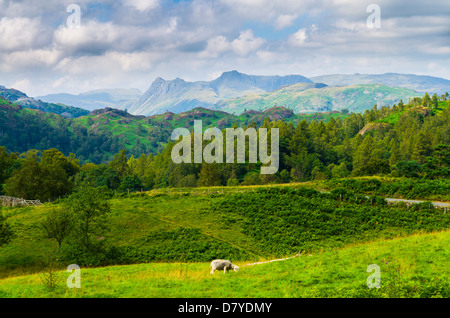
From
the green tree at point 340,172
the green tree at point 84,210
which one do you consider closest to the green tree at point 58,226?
the green tree at point 84,210

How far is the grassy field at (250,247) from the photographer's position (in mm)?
17797

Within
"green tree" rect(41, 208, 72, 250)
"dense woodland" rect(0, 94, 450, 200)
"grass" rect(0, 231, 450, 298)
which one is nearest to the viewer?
"grass" rect(0, 231, 450, 298)

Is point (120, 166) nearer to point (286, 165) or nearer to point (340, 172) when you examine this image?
point (286, 165)

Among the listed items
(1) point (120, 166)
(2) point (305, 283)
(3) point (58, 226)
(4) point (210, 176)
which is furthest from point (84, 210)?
(1) point (120, 166)

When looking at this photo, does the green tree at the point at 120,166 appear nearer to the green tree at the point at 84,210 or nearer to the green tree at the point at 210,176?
the green tree at the point at 210,176

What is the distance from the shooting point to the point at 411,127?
175 metres

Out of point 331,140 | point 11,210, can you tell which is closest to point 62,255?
point 11,210

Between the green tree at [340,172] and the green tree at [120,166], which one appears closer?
the green tree at [340,172]

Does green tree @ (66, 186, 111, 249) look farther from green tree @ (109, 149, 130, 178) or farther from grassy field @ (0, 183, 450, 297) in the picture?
green tree @ (109, 149, 130, 178)

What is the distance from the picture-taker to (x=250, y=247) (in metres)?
41.9

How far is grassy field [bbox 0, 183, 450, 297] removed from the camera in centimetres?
1780

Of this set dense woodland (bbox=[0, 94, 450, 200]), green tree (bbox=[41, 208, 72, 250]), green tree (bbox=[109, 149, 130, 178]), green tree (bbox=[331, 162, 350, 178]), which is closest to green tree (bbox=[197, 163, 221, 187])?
dense woodland (bbox=[0, 94, 450, 200])

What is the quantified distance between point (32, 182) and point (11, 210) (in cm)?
2168
